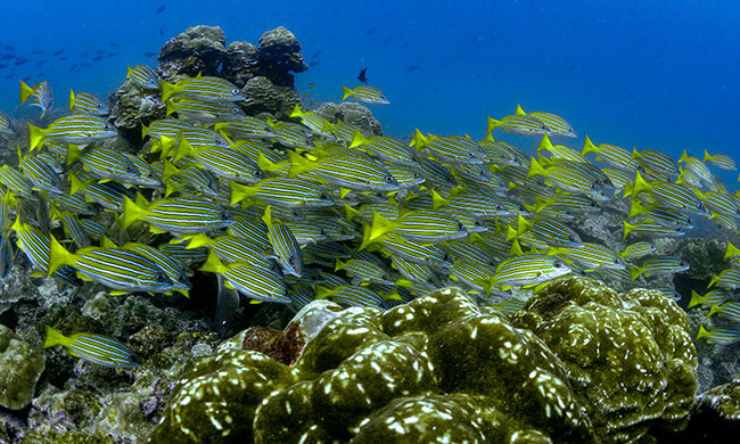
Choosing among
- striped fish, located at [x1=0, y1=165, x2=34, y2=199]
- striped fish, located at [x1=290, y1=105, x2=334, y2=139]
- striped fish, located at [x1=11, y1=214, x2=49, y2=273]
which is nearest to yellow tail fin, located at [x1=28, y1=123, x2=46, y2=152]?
striped fish, located at [x1=0, y1=165, x2=34, y2=199]

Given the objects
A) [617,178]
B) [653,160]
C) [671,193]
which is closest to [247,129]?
[617,178]

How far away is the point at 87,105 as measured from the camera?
718 cm

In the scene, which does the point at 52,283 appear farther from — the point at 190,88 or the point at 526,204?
the point at 526,204

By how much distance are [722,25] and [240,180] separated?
23627cm

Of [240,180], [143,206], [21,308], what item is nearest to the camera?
[143,206]

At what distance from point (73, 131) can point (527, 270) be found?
5.14m

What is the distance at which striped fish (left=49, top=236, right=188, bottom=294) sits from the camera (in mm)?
4188

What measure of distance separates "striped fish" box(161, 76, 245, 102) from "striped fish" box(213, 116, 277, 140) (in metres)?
0.38

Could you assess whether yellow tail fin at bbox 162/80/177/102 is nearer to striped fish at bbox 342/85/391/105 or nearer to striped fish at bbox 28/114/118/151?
striped fish at bbox 28/114/118/151

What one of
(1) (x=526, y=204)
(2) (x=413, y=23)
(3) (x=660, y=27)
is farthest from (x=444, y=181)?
(3) (x=660, y=27)

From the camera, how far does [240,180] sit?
5.57 meters

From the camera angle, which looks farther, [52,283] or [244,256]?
[52,283]

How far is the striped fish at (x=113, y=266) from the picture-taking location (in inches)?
165

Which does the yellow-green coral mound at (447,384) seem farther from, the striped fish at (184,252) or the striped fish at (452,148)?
the striped fish at (452,148)
